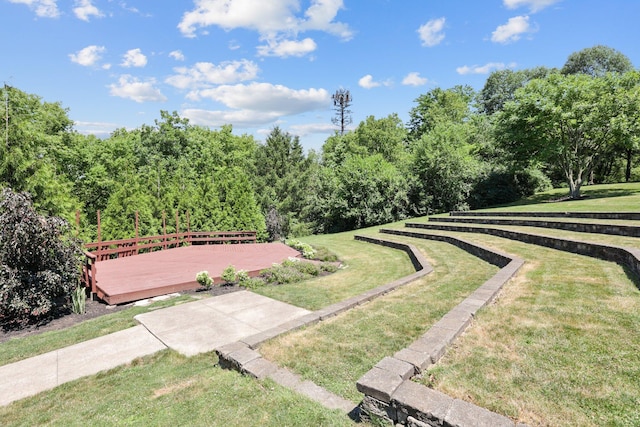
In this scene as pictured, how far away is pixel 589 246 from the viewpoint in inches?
292

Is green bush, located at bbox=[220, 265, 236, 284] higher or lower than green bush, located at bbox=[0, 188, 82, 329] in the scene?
lower

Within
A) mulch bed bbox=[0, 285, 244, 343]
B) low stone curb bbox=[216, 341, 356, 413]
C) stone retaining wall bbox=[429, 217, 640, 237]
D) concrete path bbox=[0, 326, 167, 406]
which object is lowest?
mulch bed bbox=[0, 285, 244, 343]

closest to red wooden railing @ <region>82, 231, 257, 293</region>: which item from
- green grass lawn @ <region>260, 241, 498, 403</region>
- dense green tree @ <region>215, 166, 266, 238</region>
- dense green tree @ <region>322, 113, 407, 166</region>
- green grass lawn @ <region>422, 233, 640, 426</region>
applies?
dense green tree @ <region>215, 166, 266, 238</region>

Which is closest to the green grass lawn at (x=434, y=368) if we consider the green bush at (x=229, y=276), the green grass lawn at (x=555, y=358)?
the green grass lawn at (x=555, y=358)

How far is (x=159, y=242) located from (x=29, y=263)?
8105mm

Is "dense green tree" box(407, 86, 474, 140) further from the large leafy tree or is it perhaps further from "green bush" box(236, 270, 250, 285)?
"green bush" box(236, 270, 250, 285)

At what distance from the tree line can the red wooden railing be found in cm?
67

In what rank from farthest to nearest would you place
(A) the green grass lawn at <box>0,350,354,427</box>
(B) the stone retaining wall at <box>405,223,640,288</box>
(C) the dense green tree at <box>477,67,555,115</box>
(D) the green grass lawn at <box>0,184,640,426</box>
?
(C) the dense green tree at <box>477,67,555,115</box>
(B) the stone retaining wall at <box>405,223,640,288</box>
(A) the green grass lawn at <box>0,350,354,427</box>
(D) the green grass lawn at <box>0,184,640,426</box>

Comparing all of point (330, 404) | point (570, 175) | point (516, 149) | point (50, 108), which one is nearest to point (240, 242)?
point (330, 404)

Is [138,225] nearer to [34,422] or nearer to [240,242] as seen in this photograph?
[240,242]

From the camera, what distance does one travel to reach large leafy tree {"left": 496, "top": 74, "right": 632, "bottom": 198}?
17172 mm

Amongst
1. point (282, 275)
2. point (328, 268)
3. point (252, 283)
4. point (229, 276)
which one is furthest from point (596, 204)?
point (229, 276)

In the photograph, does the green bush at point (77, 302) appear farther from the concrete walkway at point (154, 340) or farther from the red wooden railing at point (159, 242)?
the red wooden railing at point (159, 242)

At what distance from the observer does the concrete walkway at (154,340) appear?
13.7 feet
